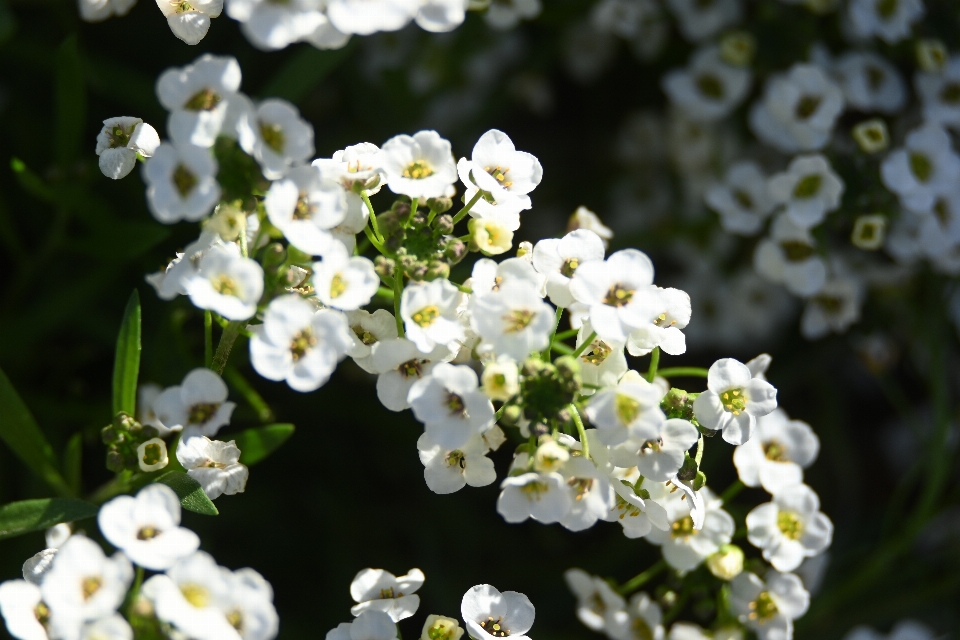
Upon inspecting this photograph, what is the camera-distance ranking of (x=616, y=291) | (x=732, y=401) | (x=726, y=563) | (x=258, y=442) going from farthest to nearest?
1. (x=726, y=563)
2. (x=258, y=442)
3. (x=732, y=401)
4. (x=616, y=291)

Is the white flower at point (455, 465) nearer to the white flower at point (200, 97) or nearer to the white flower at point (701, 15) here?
the white flower at point (200, 97)

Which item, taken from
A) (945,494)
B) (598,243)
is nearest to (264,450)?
(598,243)

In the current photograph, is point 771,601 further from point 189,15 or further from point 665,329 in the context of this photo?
point 189,15

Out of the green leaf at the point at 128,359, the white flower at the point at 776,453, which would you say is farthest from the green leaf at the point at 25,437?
the white flower at the point at 776,453

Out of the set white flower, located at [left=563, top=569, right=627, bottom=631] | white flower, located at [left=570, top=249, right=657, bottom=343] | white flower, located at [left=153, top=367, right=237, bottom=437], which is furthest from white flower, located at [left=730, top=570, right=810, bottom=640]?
white flower, located at [left=153, top=367, right=237, bottom=437]

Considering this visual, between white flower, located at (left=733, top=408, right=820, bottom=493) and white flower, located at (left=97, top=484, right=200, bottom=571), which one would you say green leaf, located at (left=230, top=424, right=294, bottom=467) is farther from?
white flower, located at (left=733, top=408, right=820, bottom=493)

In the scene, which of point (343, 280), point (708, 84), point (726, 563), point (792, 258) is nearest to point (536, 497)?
point (343, 280)
